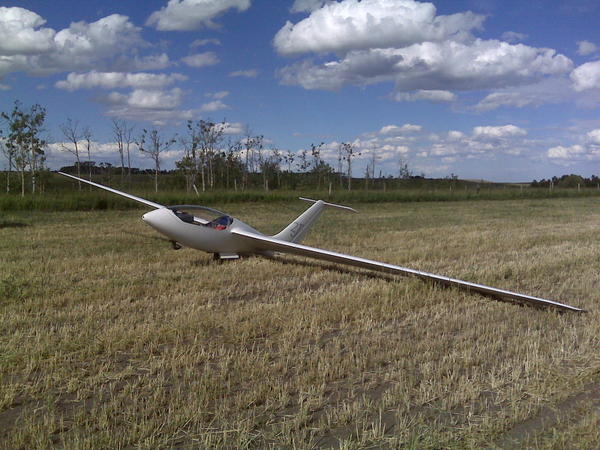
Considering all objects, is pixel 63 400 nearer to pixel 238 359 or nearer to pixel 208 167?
pixel 238 359

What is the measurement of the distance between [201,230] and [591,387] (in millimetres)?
7145

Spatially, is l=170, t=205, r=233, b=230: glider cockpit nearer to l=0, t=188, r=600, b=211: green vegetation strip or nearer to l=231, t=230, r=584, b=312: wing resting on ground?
l=231, t=230, r=584, b=312: wing resting on ground

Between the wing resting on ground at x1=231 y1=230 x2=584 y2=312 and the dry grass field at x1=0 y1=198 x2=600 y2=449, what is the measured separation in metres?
0.17

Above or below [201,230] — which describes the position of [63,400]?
below

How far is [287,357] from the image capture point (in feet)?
17.5

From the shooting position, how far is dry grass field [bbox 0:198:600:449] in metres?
3.86

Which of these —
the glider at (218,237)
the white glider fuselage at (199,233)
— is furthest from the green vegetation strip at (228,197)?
the white glider fuselage at (199,233)

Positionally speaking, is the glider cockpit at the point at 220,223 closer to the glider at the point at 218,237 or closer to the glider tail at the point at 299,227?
the glider at the point at 218,237

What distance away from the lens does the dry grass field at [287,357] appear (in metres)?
3.86

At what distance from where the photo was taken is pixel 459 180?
218ft

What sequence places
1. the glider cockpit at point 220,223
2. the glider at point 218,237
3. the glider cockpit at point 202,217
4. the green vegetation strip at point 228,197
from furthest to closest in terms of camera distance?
1. the green vegetation strip at point 228,197
2. the glider cockpit at point 220,223
3. the glider cockpit at point 202,217
4. the glider at point 218,237

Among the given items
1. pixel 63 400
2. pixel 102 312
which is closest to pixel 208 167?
pixel 102 312

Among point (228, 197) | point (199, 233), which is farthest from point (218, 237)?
point (228, 197)

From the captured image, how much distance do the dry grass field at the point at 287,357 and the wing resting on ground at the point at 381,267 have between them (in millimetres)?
173
